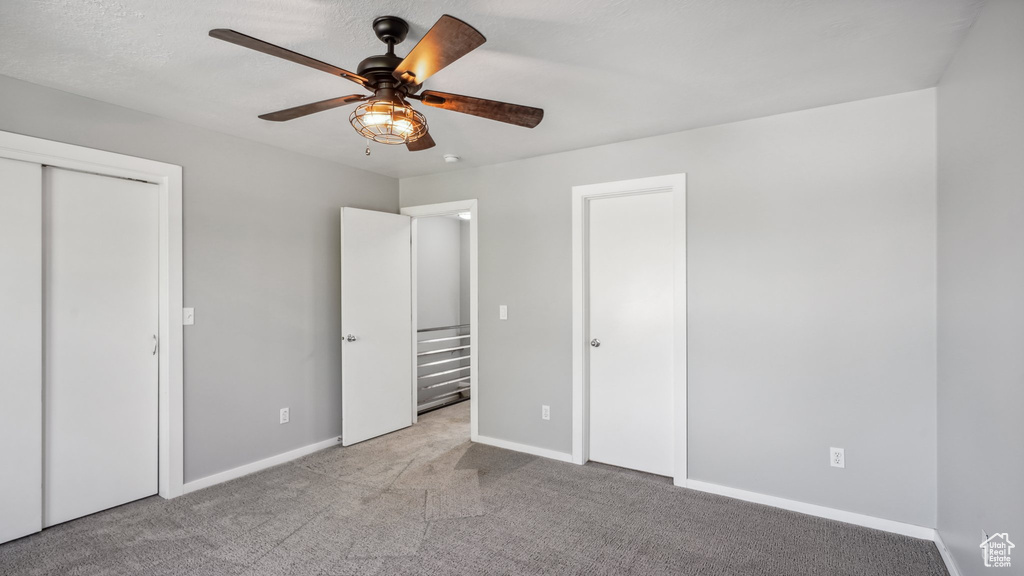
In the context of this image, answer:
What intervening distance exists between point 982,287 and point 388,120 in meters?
2.38

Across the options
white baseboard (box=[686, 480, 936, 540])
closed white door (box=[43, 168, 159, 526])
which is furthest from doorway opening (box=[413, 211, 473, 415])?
white baseboard (box=[686, 480, 936, 540])

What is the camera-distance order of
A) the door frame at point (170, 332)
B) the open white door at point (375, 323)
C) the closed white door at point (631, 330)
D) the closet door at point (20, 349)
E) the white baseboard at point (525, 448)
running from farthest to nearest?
the open white door at point (375, 323), the white baseboard at point (525, 448), the closed white door at point (631, 330), the door frame at point (170, 332), the closet door at point (20, 349)

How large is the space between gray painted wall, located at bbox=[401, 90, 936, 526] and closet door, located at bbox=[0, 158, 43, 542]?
2.78 m

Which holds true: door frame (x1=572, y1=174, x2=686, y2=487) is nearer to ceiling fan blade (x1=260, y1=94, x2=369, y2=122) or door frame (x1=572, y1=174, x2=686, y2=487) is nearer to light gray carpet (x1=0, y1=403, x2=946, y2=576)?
light gray carpet (x1=0, y1=403, x2=946, y2=576)

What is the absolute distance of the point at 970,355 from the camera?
6.45 feet

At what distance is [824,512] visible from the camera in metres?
2.70

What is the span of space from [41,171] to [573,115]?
290 centimetres

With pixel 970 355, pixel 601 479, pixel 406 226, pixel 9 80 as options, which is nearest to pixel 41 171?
pixel 9 80

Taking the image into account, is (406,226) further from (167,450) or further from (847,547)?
A: (847,547)

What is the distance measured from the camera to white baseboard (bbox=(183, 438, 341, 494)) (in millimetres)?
3092

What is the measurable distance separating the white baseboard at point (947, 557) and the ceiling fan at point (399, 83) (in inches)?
107

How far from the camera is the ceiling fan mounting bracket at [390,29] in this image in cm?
180

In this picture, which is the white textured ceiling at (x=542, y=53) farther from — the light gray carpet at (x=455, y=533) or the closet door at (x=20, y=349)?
the light gray carpet at (x=455, y=533)

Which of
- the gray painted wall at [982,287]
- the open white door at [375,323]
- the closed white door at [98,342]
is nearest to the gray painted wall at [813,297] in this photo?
the gray painted wall at [982,287]
